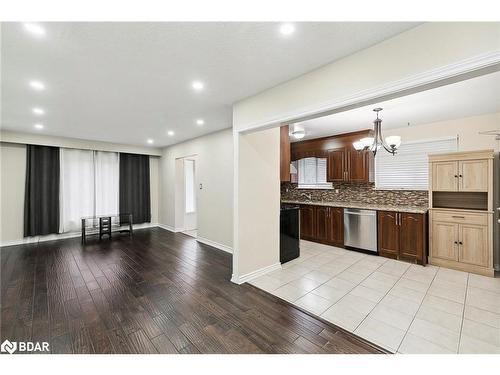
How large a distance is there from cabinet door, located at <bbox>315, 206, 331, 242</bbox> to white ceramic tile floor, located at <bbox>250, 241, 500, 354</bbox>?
1053 millimetres

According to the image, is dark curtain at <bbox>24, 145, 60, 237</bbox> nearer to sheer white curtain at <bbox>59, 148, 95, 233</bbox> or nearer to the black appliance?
sheer white curtain at <bbox>59, 148, 95, 233</bbox>

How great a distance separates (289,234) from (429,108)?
299 centimetres

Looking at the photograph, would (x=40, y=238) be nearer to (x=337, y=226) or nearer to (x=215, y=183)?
(x=215, y=183)

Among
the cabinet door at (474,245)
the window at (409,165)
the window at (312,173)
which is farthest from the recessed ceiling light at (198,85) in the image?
the cabinet door at (474,245)

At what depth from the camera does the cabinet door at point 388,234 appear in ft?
12.8

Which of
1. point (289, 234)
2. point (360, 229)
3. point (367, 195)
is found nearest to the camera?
point (289, 234)

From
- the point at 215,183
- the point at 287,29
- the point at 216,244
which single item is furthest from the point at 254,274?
the point at 287,29

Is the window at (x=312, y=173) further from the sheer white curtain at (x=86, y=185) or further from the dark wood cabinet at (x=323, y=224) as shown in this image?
the sheer white curtain at (x=86, y=185)

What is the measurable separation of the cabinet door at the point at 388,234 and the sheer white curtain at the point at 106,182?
22.5ft

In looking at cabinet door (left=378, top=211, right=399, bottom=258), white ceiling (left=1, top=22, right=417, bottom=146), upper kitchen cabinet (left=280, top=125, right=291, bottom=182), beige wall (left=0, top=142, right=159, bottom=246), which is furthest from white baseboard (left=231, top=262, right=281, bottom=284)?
beige wall (left=0, top=142, right=159, bottom=246)

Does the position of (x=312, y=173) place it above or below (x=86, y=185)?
above

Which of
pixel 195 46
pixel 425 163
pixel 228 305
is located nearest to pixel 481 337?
pixel 228 305

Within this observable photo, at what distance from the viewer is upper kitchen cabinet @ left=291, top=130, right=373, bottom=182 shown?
470 cm

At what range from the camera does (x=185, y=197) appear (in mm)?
6582
